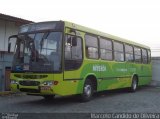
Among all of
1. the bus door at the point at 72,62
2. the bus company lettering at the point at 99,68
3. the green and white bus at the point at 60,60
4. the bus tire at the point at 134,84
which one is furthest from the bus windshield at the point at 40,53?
the bus tire at the point at 134,84

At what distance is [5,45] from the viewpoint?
19.9 metres

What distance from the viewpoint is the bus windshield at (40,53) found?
13.1m

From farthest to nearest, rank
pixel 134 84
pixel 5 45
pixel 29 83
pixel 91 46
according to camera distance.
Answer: pixel 134 84 → pixel 5 45 → pixel 91 46 → pixel 29 83

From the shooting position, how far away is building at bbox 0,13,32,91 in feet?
62.4

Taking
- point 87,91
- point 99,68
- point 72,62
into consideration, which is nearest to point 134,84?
point 99,68

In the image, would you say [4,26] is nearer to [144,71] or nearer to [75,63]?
[75,63]

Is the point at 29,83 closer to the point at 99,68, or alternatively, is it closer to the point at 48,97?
the point at 48,97

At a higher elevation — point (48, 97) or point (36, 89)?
point (36, 89)

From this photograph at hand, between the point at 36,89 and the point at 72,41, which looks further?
the point at 72,41

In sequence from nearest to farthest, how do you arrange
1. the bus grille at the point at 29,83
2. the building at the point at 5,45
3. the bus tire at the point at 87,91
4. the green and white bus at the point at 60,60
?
the green and white bus at the point at 60,60 → the bus grille at the point at 29,83 → the bus tire at the point at 87,91 → the building at the point at 5,45

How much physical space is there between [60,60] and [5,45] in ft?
25.2

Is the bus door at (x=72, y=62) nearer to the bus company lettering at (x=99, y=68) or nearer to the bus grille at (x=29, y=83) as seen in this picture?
the bus grille at (x=29, y=83)

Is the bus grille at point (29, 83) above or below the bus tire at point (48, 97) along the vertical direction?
above

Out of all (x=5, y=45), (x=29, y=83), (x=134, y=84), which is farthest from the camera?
(x=134, y=84)
